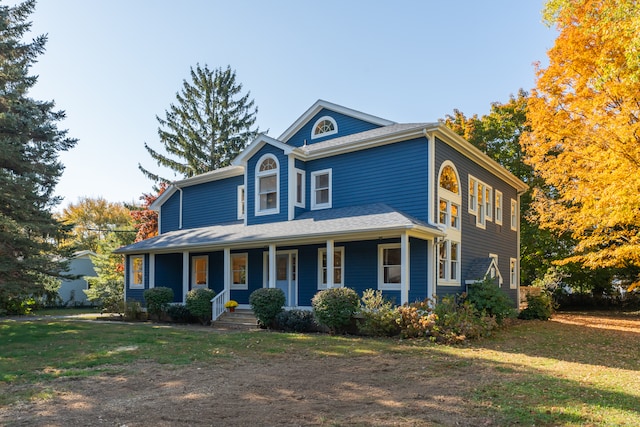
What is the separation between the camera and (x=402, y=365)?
9078 mm

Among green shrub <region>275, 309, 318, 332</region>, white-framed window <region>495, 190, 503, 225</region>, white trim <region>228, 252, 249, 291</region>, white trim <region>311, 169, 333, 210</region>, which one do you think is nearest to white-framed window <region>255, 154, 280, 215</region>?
white trim <region>311, 169, 333, 210</region>

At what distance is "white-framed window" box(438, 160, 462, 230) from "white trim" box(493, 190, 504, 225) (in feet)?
15.6

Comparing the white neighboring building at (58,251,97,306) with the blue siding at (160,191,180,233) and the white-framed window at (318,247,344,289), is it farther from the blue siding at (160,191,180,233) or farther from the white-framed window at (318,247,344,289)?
the white-framed window at (318,247,344,289)

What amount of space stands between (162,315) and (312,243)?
22.4 ft

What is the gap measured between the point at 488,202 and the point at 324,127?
749 centimetres

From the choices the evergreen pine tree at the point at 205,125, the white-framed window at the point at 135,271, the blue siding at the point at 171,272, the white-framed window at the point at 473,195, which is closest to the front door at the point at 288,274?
the blue siding at the point at 171,272

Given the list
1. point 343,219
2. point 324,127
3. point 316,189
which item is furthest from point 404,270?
point 324,127

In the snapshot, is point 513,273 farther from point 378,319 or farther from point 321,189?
point 378,319

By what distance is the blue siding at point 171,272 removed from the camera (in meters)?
21.1

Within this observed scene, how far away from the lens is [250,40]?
52.4 feet

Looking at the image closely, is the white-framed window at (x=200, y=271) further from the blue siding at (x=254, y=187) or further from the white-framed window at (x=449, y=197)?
the white-framed window at (x=449, y=197)

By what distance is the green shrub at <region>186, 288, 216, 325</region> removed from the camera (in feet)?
56.5

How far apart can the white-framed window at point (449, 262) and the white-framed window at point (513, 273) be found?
685cm

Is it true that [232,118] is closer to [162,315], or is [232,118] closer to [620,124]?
[162,315]
